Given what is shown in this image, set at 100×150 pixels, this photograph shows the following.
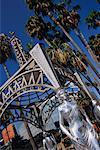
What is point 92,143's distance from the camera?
4324 millimetres

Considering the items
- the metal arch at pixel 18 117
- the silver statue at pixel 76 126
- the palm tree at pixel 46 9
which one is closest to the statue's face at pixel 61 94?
the silver statue at pixel 76 126

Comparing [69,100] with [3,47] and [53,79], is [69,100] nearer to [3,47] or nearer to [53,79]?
[53,79]

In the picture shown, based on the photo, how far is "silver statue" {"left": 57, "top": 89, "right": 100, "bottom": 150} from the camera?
4355mm

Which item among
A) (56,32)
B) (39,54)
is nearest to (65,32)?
(56,32)

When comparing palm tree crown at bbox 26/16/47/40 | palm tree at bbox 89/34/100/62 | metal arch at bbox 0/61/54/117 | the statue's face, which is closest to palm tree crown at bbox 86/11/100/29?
palm tree at bbox 89/34/100/62

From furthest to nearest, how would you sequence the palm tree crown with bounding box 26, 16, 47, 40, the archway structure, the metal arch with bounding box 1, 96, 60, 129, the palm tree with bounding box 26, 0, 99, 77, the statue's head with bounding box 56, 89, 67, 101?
the palm tree with bounding box 26, 0, 99, 77, the palm tree crown with bounding box 26, 16, 47, 40, the metal arch with bounding box 1, 96, 60, 129, the archway structure, the statue's head with bounding box 56, 89, 67, 101

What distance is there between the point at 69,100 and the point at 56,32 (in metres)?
26.2

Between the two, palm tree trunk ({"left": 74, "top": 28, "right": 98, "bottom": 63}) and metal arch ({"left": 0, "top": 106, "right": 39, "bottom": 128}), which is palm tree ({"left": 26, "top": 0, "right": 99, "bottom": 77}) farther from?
metal arch ({"left": 0, "top": 106, "right": 39, "bottom": 128})

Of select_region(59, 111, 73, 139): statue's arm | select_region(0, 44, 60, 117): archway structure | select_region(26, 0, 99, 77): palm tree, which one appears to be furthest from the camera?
select_region(26, 0, 99, 77): palm tree

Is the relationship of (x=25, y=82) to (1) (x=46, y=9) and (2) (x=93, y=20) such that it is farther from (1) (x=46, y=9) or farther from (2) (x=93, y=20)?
(2) (x=93, y=20)

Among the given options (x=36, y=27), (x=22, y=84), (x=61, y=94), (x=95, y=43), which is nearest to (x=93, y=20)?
(x=95, y=43)

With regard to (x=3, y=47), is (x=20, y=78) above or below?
below

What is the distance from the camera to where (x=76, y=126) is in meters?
4.60

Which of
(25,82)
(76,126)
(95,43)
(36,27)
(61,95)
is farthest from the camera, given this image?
(95,43)
